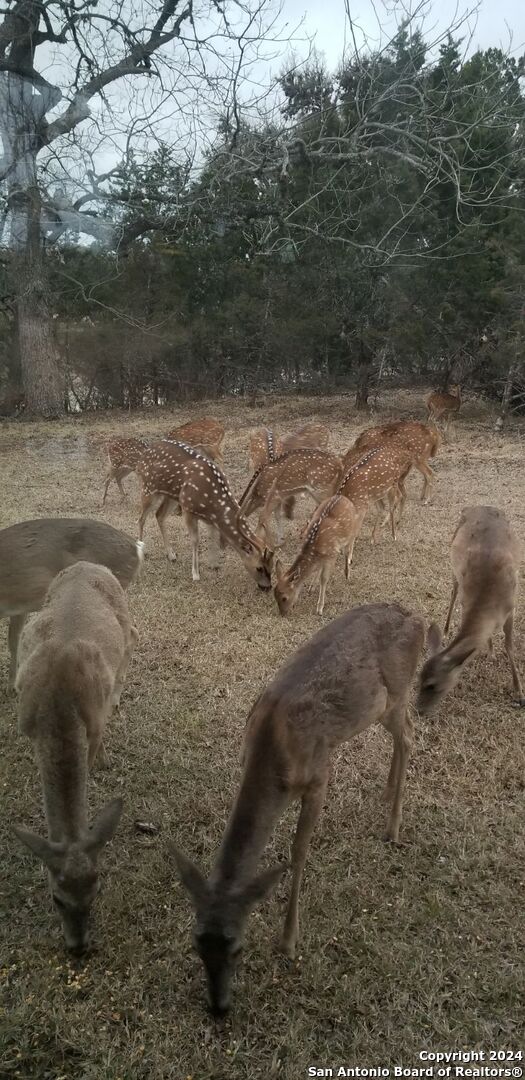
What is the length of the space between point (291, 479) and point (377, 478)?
921 millimetres

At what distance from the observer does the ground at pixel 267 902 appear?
7.44 feet

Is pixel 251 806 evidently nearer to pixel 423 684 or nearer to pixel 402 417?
pixel 423 684

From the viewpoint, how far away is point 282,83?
433 inches

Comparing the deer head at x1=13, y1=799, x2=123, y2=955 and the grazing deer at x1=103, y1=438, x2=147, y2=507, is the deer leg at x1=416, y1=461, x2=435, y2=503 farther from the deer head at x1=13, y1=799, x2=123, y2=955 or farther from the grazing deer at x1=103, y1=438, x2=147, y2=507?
the deer head at x1=13, y1=799, x2=123, y2=955

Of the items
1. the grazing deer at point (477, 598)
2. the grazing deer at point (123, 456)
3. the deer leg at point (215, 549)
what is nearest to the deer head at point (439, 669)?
the grazing deer at point (477, 598)

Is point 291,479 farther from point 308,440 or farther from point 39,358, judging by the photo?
point 39,358

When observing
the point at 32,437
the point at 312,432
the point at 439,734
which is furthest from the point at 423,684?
the point at 32,437

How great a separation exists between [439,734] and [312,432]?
243 inches

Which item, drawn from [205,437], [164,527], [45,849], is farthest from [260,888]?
[205,437]

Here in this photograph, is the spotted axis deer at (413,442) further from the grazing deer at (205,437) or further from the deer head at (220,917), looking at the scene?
the deer head at (220,917)

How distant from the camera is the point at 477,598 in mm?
3979

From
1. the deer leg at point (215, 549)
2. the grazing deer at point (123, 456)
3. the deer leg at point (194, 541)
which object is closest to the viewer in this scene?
the deer leg at point (194, 541)

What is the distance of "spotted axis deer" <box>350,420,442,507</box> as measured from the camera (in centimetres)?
833

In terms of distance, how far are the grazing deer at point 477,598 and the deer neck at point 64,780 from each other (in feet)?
6.10
